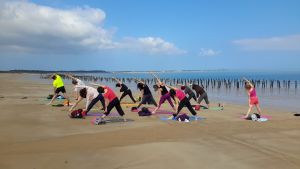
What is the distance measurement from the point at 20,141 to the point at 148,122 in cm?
534

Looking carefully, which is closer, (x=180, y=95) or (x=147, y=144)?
(x=147, y=144)

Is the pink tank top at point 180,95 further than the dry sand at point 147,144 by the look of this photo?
Yes

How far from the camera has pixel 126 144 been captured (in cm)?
991

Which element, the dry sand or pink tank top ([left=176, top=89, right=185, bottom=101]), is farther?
pink tank top ([left=176, top=89, right=185, bottom=101])

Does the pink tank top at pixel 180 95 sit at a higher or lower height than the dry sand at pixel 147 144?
higher

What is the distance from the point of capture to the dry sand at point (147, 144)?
803 cm

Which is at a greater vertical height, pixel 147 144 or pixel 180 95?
pixel 180 95

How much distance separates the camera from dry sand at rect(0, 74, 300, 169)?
316 inches

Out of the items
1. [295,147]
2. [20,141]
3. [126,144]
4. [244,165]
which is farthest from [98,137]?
[295,147]

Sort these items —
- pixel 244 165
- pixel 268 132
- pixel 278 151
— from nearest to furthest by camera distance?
1. pixel 244 165
2. pixel 278 151
3. pixel 268 132

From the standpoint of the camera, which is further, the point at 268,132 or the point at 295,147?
the point at 268,132

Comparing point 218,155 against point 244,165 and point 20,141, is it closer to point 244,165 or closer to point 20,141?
point 244,165

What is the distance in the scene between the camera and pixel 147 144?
9.87 m

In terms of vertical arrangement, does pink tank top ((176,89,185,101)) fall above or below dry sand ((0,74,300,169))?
above
